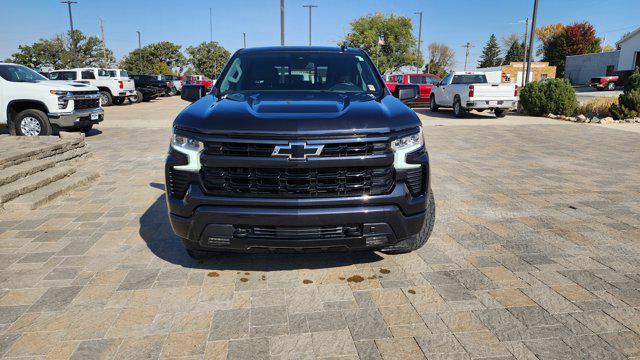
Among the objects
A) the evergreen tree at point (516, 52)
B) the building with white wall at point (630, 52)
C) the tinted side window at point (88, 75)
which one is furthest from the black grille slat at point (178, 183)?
the evergreen tree at point (516, 52)

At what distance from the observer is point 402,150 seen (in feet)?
10.2

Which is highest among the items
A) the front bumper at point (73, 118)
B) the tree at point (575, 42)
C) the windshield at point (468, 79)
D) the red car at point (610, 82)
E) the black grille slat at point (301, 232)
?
the tree at point (575, 42)

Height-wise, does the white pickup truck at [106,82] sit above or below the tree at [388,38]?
below

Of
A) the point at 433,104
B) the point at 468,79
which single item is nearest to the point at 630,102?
the point at 468,79

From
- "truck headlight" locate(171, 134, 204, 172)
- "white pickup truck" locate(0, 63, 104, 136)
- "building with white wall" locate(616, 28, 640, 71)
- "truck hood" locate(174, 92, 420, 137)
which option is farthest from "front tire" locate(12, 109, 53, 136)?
"building with white wall" locate(616, 28, 640, 71)

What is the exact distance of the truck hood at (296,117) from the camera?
2.96 meters

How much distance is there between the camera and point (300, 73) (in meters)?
4.44

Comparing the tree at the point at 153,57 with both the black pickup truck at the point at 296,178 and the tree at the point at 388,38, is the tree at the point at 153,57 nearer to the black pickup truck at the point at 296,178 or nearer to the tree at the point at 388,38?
the tree at the point at 388,38

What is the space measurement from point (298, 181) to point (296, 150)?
0.21 m

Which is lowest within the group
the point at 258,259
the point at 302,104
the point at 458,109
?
the point at 258,259

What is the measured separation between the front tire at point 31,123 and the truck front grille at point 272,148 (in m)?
9.53

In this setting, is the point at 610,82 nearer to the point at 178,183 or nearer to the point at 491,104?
the point at 491,104

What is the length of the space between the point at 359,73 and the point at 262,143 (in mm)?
1964

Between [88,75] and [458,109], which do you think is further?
[88,75]
